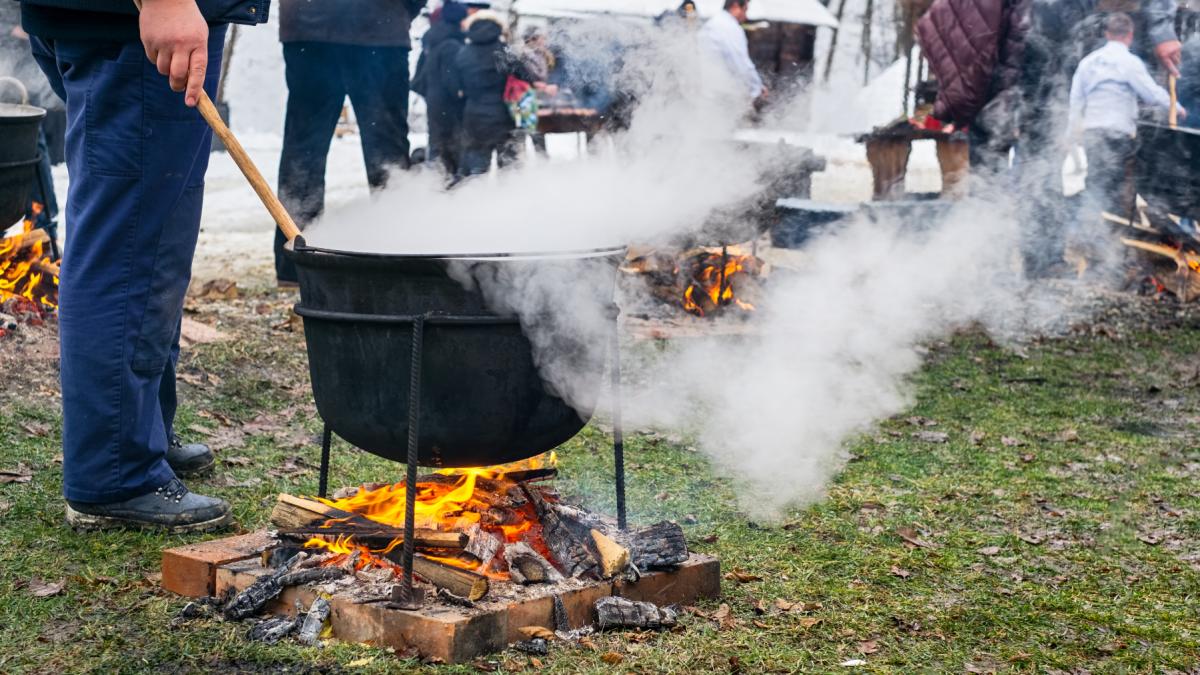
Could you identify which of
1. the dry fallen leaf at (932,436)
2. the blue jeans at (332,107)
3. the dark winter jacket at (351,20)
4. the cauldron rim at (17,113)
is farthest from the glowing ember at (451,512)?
the dark winter jacket at (351,20)

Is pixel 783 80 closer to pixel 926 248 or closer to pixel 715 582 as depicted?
pixel 926 248

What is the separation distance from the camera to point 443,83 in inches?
456

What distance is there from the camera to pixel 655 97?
8109 millimetres

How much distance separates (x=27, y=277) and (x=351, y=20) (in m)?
2.18

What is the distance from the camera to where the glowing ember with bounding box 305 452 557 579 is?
3.08m

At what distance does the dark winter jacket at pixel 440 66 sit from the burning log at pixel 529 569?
903cm

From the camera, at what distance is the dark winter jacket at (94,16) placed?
3.08 m

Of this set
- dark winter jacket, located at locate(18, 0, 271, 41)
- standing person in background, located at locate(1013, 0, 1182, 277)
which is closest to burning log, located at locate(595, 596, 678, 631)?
dark winter jacket, located at locate(18, 0, 271, 41)

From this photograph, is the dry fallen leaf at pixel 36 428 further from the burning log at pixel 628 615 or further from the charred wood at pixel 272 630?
the burning log at pixel 628 615

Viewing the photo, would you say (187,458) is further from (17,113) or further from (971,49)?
(971,49)

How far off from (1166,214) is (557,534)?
7.81m

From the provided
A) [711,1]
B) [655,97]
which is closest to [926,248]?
[655,97]

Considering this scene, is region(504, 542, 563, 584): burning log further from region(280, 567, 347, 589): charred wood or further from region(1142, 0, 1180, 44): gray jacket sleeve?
region(1142, 0, 1180, 44): gray jacket sleeve

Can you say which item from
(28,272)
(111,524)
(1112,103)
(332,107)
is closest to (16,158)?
(28,272)
